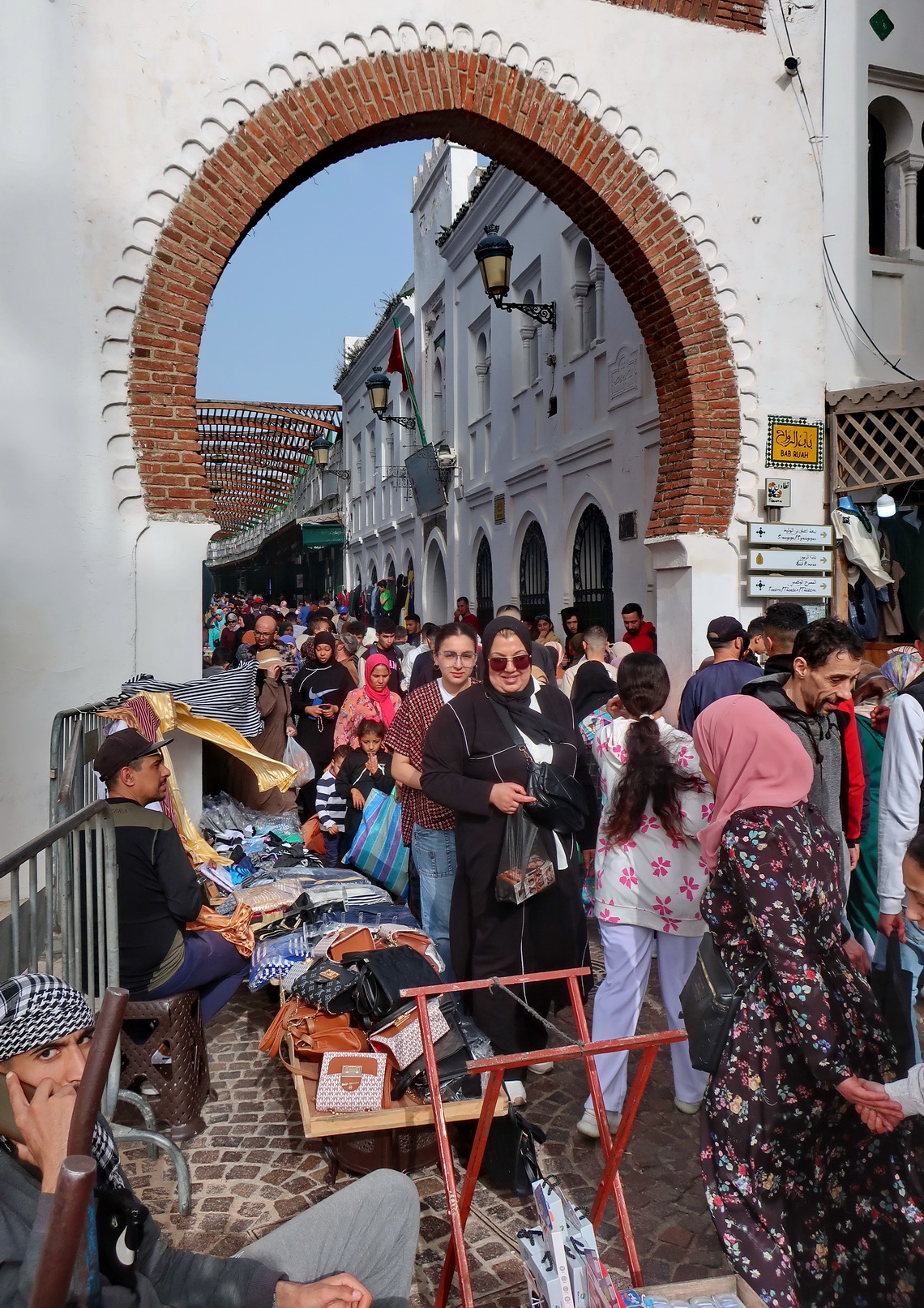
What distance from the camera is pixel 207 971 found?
395cm

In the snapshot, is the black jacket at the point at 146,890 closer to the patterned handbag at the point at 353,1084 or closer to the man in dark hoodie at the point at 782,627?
the patterned handbag at the point at 353,1084

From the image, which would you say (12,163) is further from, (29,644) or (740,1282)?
(740,1282)

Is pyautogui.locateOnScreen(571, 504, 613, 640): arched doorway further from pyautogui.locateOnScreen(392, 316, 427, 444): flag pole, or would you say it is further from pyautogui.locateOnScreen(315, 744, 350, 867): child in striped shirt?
pyautogui.locateOnScreen(392, 316, 427, 444): flag pole

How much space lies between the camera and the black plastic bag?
3727 millimetres

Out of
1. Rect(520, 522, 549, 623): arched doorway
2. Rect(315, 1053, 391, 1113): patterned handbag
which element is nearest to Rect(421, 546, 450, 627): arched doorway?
Rect(520, 522, 549, 623): arched doorway

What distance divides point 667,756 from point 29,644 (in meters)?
4.37

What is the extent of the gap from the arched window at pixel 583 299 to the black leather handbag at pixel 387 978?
10.5 m

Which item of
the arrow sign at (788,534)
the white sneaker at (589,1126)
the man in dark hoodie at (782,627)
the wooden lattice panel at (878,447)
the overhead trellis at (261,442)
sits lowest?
the white sneaker at (589,1126)

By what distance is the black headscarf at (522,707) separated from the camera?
4.00m

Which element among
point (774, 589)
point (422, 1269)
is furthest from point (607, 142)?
point (422, 1269)

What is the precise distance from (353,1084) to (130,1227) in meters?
1.49

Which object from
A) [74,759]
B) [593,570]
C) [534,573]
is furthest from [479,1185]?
[534,573]

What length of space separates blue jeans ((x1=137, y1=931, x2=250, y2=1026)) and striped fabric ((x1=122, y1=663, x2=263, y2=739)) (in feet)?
6.95

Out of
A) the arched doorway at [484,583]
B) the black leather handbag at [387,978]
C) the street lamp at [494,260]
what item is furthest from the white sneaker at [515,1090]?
the arched doorway at [484,583]
